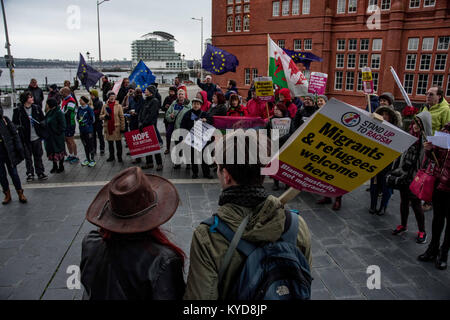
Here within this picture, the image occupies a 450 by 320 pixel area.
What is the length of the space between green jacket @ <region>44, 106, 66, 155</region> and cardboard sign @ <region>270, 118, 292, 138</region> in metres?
5.23

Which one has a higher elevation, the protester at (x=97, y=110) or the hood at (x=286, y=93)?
the hood at (x=286, y=93)

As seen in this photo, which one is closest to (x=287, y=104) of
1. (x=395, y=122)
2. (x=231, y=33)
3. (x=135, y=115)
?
(x=395, y=122)

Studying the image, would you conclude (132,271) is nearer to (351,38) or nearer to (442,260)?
(442,260)

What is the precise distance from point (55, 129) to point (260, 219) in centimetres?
793

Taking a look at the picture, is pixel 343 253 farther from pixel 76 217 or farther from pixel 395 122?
pixel 76 217

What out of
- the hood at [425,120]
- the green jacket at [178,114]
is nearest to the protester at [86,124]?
the green jacket at [178,114]

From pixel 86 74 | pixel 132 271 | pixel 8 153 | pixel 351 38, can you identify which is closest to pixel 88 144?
pixel 8 153

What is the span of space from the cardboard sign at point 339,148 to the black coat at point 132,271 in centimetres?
87

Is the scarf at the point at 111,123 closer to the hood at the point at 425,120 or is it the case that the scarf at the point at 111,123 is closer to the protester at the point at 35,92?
the protester at the point at 35,92

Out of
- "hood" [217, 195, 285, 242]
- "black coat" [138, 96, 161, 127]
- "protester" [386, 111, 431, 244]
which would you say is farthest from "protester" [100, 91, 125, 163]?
"hood" [217, 195, 285, 242]

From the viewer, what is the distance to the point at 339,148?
1.88 metres

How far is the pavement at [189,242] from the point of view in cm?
396

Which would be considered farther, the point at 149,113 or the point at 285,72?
the point at 149,113

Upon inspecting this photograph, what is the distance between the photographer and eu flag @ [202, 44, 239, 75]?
1178cm
